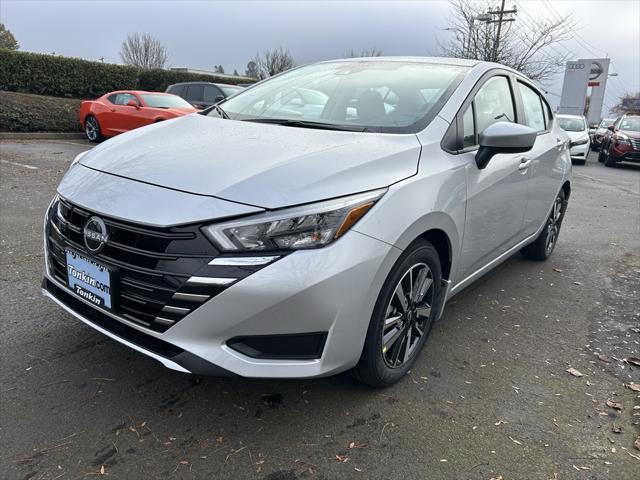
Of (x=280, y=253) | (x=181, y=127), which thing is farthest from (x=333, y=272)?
(x=181, y=127)

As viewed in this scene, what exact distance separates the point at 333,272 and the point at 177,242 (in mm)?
605

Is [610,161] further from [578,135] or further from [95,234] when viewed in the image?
[95,234]

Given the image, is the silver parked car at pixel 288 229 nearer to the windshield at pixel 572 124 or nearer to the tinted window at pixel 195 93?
the tinted window at pixel 195 93

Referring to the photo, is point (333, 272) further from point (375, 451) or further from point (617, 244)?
point (617, 244)

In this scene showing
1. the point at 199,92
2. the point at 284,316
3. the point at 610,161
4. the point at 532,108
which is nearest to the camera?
the point at 284,316

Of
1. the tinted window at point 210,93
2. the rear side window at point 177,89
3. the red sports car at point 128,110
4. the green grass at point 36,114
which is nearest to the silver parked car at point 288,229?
the red sports car at point 128,110

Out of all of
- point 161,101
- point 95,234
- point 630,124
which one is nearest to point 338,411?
point 95,234

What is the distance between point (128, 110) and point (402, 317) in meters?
11.4

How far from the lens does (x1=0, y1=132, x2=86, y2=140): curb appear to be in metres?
12.5

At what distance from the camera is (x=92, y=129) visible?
1327 cm

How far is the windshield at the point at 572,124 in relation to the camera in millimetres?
15748

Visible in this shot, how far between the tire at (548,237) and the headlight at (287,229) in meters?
3.26

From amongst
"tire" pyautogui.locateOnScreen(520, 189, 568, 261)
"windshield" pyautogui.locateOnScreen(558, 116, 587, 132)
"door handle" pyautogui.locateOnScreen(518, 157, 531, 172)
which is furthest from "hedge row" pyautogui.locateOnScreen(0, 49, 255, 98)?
"door handle" pyautogui.locateOnScreen(518, 157, 531, 172)

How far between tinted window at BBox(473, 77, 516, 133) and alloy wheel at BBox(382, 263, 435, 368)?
108cm
